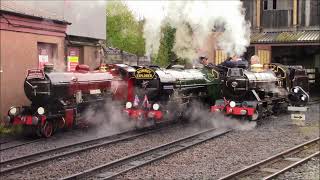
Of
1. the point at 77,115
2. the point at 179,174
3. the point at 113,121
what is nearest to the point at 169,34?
the point at 113,121

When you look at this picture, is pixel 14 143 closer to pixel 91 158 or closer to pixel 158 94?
pixel 91 158

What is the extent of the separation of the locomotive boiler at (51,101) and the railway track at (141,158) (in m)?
3.17

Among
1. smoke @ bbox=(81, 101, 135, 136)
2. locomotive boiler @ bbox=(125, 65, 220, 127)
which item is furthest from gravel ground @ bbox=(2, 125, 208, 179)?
smoke @ bbox=(81, 101, 135, 136)

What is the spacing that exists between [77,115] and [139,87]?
2027 millimetres

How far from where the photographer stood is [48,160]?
937 cm

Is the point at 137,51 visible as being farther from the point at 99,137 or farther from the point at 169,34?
the point at 99,137

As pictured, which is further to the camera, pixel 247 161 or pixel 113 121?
pixel 113 121

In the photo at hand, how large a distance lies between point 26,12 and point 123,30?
19.4 metres

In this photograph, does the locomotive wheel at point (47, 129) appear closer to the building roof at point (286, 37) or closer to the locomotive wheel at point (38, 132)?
the locomotive wheel at point (38, 132)

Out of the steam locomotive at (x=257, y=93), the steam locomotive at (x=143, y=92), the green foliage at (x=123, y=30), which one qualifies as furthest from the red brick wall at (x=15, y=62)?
the green foliage at (x=123, y=30)

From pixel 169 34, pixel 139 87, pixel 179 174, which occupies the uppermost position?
pixel 169 34

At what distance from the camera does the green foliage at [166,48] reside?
23.9 meters

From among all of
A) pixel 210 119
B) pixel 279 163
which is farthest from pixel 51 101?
pixel 279 163

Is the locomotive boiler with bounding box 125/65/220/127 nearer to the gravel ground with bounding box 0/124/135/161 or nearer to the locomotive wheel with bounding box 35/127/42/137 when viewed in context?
the gravel ground with bounding box 0/124/135/161
